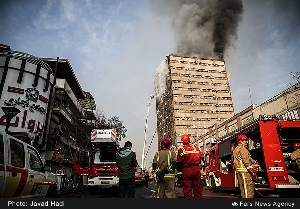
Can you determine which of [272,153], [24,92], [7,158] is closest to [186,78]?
[24,92]

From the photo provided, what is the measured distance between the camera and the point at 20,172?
472 cm

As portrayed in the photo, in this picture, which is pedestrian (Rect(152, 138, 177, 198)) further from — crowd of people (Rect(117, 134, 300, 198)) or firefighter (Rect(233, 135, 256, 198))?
firefighter (Rect(233, 135, 256, 198))

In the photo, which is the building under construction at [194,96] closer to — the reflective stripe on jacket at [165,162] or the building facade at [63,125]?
the building facade at [63,125]

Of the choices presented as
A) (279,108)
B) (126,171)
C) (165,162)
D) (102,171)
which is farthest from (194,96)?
(165,162)

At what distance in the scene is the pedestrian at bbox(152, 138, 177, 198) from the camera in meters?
4.75

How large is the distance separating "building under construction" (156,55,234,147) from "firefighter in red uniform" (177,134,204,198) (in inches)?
2462

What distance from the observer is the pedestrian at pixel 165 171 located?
4.75 m

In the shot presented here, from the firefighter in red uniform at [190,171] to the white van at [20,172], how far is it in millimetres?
3422

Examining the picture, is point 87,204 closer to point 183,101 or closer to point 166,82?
point 183,101

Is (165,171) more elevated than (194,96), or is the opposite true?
(194,96)

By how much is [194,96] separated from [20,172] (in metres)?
72.1

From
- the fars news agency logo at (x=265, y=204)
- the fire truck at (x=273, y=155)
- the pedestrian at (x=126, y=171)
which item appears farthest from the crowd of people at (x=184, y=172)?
the fire truck at (x=273, y=155)

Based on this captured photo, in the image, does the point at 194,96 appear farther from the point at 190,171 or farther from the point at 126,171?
the point at 190,171

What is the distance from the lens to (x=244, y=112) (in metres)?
31.2
